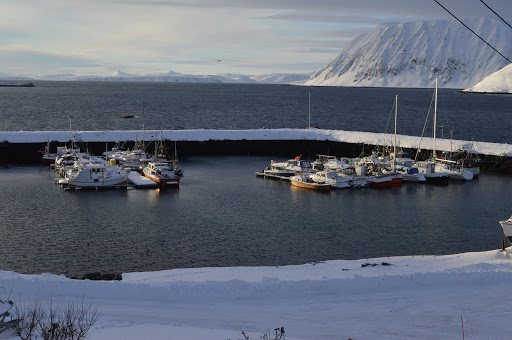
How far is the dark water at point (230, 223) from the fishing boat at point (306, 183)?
108 cm

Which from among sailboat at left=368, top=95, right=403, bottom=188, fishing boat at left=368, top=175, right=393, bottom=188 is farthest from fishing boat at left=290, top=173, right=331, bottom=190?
sailboat at left=368, top=95, right=403, bottom=188

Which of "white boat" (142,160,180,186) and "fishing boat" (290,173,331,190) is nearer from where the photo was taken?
"white boat" (142,160,180,186)

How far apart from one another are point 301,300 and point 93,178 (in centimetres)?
3620

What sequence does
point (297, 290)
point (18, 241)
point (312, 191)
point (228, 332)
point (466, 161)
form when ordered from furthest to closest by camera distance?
point (466, 161), point (312, 191), point (18, 241), point (297, 290), point (228, 332)

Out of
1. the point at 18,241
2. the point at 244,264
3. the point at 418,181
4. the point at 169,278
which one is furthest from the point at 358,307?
the point at 418,181

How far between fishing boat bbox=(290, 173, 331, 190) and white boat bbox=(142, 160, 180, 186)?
11.7 meters

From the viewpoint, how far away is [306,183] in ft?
175

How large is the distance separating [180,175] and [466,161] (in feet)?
112

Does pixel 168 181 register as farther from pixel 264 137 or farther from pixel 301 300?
pixel 301 300

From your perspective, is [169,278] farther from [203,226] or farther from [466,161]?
[466,161]

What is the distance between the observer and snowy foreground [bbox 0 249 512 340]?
17000mm

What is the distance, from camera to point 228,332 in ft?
52.9

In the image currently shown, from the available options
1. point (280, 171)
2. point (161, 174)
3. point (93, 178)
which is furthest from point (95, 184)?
point (280, 171)

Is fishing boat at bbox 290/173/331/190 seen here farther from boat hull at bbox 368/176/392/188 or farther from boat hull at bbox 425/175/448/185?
boat hull at bbox 425/175/448/185
